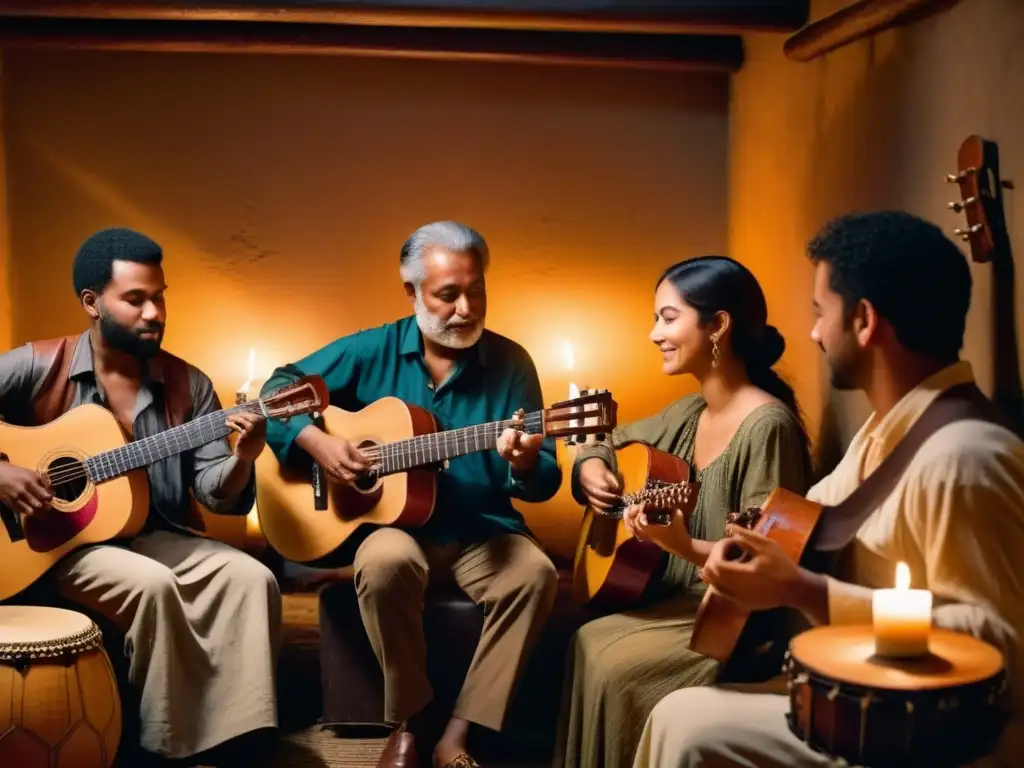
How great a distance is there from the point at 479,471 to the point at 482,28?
6.29 ft

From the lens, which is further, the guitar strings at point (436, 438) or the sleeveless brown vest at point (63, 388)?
the sleeveless brown vest at point (63, 388)

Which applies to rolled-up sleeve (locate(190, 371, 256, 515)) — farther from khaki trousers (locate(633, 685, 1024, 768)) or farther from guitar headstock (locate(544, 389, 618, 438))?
khaki trousers (locate(633, 685, 1024, 768))

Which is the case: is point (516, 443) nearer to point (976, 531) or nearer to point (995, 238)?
point (995, 238)

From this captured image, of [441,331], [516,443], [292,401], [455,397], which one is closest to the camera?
[516,443]

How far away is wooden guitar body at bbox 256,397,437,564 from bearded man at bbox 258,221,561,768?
72 millimetres

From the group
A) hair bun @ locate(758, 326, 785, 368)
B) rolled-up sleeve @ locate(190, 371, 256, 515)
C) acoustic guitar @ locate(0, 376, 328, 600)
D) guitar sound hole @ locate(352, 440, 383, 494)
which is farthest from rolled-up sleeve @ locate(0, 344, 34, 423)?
hair bun @ locate(758, 326, 785, 368)

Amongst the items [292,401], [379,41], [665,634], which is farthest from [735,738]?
[379,41]

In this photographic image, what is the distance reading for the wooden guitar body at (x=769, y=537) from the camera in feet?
8.58

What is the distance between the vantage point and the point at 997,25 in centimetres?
310

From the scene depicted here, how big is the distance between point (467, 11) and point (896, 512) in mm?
2720

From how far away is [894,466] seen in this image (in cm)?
257

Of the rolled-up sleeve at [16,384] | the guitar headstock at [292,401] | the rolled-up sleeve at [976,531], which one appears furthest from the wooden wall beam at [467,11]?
the rolled-up sleeve at [976,531]

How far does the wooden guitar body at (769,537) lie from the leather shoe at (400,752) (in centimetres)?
127

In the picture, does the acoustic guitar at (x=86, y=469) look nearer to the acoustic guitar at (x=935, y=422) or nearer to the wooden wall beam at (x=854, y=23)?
the acoustic guitar at (x=935, y=422)
